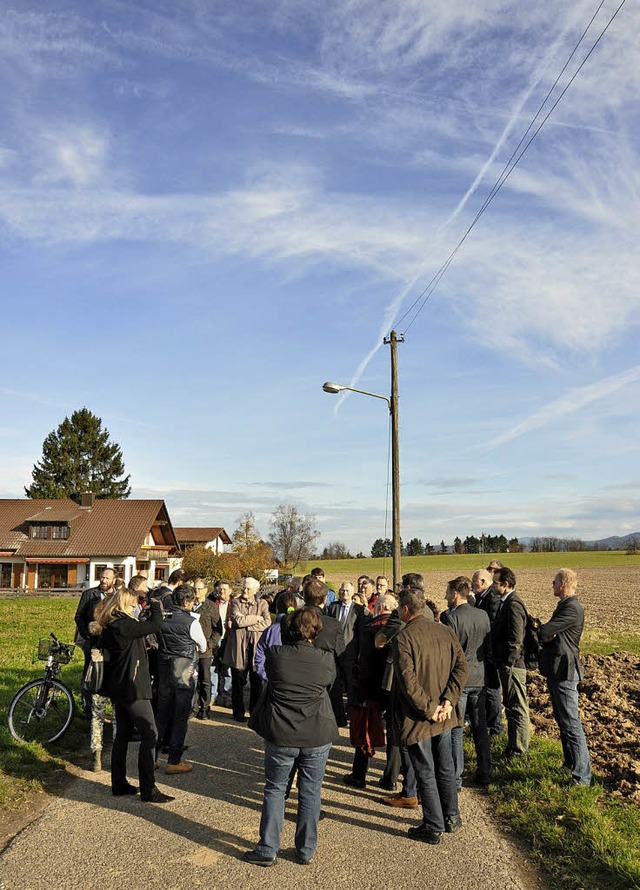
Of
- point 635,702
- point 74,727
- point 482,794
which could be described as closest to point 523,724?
point 482,794

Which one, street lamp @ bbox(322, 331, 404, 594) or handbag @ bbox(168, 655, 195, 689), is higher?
street lamp @ bbox(322, 331, 404, 594)

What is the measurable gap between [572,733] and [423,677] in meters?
2.02

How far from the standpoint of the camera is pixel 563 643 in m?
6.91

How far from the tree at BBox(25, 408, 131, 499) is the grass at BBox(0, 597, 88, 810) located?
58914mm

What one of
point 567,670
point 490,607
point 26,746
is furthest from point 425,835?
point 26,746

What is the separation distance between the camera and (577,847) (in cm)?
530

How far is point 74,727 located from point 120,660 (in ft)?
11.0

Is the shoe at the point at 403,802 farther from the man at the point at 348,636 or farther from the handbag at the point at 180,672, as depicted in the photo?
the handbag at the point at 180,672

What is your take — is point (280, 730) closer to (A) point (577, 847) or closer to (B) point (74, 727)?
(A) point (577, 847)

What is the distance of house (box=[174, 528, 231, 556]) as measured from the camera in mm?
73250

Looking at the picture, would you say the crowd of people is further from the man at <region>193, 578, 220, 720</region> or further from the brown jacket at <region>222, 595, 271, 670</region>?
the man at <region>193, 578, 220, 720</region>

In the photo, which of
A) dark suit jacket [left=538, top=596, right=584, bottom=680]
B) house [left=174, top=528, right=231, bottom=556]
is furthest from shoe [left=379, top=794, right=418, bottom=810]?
house [left=174, top=528, right=231, bottom=556]

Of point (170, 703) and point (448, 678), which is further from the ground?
point (448, 678)

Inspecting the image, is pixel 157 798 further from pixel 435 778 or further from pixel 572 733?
pixel 572 733
